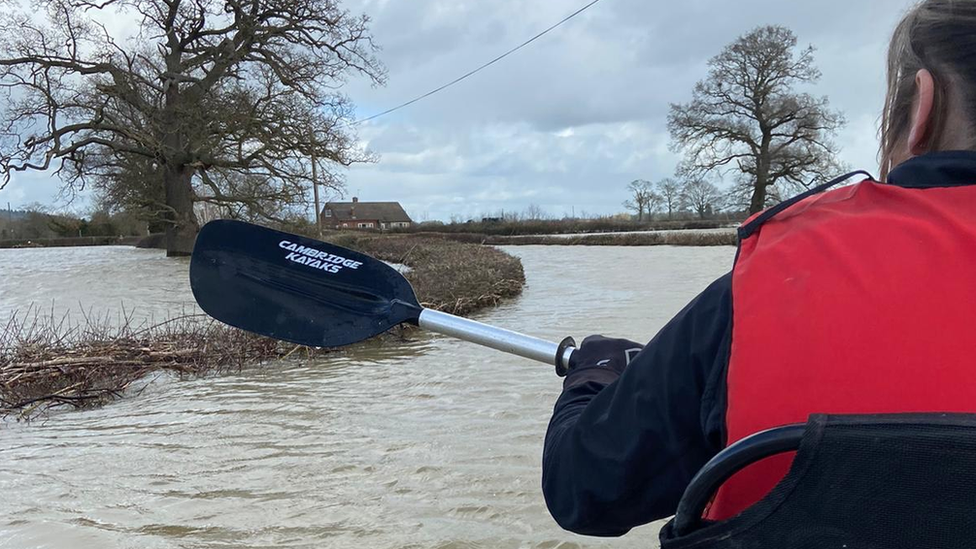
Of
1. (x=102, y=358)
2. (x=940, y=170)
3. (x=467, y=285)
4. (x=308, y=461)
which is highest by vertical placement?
(x=940, y=170)

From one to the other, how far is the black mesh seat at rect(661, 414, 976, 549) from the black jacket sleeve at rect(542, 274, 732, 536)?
11 centimetres

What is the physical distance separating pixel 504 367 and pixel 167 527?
3.83 meters

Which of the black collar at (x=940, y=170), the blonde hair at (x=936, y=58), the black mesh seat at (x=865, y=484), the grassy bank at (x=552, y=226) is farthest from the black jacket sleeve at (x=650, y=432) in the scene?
the grassy bank at (x=552, y=226)

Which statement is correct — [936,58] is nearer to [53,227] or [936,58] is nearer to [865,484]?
[865,484]

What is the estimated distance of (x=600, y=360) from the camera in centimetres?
138

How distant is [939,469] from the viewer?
0.72 meters

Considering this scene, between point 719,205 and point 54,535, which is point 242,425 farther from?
point 719,205

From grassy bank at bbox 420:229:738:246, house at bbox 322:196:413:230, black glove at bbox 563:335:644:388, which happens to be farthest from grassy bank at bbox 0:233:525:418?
house at bbox 322:196:413:230

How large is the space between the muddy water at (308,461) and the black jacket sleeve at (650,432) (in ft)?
6.82

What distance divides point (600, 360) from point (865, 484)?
2.16ft

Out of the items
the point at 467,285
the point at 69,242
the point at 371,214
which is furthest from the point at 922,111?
the point at 371,214

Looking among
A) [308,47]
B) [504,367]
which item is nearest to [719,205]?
[308,47]

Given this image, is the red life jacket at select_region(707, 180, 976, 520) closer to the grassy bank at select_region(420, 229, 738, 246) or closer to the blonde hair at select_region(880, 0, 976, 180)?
the blonde hair at select_region(880, 0, 976, 180)

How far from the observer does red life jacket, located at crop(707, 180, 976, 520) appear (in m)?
0.75
